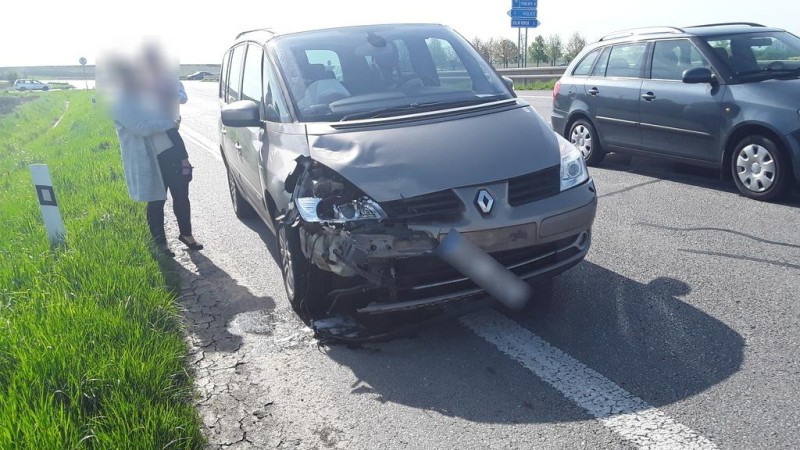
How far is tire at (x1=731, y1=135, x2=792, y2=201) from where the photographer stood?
629cm

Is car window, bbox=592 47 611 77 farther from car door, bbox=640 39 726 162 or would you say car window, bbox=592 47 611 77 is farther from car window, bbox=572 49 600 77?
car door, bbox=640 39 726 162

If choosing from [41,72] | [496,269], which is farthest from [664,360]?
[41,72]

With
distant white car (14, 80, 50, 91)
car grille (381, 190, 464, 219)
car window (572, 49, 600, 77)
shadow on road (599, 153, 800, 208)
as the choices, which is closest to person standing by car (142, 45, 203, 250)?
car grille (381, 190, 464, 219)

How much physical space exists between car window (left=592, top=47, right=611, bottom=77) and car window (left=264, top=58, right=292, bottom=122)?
494 centimetres

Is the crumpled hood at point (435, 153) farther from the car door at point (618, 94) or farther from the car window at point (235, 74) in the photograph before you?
the car door at point (618, 94)

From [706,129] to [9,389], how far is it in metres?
6.44

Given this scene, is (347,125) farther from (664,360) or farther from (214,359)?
(664,360)

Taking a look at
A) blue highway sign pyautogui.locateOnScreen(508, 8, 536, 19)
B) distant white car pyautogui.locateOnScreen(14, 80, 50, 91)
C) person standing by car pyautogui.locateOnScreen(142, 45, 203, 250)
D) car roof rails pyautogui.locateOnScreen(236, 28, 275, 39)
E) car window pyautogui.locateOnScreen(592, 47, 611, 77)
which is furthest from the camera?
distant white car pyautogui.locateOnScreen(14, 80, 50, 91)

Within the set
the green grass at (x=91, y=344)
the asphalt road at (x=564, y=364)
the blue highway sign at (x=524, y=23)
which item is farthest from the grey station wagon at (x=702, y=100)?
the blue highway sign at (x=524, y=23)

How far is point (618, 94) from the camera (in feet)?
26.6

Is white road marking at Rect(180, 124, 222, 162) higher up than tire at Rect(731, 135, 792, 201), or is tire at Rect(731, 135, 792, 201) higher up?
tire at Rect(731, 135, 792, 201)

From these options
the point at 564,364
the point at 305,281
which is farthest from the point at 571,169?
the point at 305,281

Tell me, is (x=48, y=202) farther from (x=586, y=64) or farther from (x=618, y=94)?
(x=586, y=64)

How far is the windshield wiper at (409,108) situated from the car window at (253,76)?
1038 millimetres
